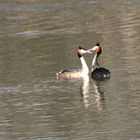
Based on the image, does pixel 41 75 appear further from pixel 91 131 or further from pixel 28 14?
pixel 28 14

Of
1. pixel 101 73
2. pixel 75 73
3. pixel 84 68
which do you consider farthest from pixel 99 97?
pixel 84 68

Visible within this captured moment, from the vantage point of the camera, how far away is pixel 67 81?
76.9 ft

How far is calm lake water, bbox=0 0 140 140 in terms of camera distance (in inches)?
674

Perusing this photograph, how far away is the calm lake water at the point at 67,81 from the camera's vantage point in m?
17.1

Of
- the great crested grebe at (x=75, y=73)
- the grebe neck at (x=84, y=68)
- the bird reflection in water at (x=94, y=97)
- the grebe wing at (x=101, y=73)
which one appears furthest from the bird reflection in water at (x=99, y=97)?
the grebe neck at (x=84, y=68)

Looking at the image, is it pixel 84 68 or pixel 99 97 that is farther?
pixel 84 68

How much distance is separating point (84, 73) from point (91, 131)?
7607mm

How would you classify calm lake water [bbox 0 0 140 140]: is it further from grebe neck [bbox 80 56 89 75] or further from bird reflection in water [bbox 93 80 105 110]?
grebe neck [bbox 80 56 89 75]

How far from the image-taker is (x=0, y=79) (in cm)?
2388

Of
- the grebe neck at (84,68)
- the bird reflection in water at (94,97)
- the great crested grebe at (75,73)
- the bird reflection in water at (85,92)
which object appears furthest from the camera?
the grebe neck at (84,68)

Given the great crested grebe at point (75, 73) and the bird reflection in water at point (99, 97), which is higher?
the great crested grebe at point (75, 73)

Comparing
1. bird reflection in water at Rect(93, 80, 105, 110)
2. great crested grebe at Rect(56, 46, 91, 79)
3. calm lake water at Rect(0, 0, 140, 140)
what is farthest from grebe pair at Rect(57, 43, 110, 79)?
bird reflection in water at Rect(93, 80, 105, 110)

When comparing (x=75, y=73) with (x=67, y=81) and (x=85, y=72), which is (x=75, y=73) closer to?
(x=85, y=72)

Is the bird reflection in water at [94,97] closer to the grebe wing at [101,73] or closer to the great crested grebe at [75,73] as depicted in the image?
the grebe wing at [101,73]
